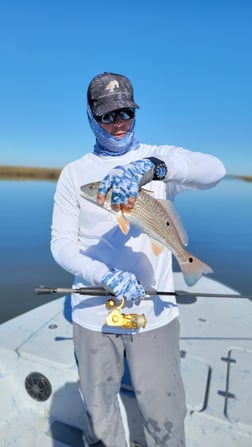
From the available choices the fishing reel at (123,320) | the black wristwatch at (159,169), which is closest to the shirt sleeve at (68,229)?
the fishing reel at (123,320)

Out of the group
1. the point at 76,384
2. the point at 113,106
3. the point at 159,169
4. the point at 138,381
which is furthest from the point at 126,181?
the point at 76,384

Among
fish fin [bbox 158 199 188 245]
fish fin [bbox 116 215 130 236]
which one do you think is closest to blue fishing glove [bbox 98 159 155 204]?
fish fin [bbox 116 215 130 236]

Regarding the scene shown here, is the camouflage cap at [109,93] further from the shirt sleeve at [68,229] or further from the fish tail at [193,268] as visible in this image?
the fish tail at [193,268]

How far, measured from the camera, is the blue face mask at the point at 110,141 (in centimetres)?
267

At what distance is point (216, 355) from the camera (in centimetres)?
371

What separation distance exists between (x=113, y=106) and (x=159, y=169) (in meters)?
0.69

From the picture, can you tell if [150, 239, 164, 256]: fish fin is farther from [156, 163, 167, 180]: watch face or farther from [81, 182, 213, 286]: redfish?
[156, 163, 167, 180]: watch face

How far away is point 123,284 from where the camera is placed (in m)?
2.41

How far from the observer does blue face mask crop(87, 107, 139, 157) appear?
267 cm

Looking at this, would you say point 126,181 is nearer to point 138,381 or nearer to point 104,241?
point 104,241

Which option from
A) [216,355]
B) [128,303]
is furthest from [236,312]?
[128,303]

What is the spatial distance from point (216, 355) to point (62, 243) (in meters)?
2.27

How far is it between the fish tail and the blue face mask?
1.04 metres

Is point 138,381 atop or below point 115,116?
below
